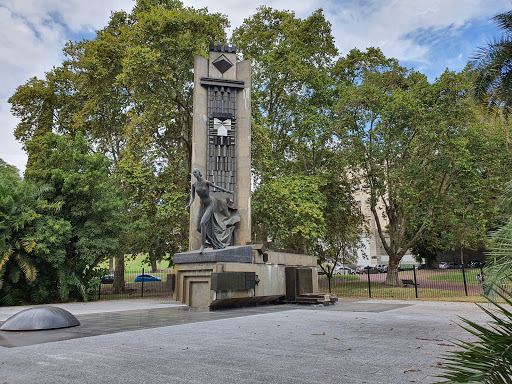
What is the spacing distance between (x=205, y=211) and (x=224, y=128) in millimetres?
4734

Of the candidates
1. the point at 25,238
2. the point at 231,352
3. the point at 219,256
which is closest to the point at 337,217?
the point at 219,256

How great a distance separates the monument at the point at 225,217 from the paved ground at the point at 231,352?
320cm

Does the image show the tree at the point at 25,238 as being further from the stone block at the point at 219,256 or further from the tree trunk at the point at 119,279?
the tree trunk at the point at 119,279

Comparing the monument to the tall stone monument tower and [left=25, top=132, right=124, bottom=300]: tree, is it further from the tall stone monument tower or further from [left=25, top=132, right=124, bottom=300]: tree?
[left=25, top=132, right=124, bottom=300]: tree

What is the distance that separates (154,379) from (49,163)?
15.8m

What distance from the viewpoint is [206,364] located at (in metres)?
4.54

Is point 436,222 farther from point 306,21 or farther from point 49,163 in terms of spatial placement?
point 49,163

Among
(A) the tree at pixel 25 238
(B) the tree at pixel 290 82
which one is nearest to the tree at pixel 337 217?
(B) the tree at pixel 290 82

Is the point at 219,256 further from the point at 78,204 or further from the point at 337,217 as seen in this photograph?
the point at 337,217

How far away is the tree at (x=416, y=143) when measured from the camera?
21531mm

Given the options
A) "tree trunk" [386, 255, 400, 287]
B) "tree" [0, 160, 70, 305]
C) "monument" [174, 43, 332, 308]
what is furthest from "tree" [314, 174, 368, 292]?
"tree" [0, 160, 70, 305]

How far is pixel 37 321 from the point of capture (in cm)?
744

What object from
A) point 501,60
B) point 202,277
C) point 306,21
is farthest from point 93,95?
point 501,60

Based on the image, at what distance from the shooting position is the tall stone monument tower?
50.8 feet
